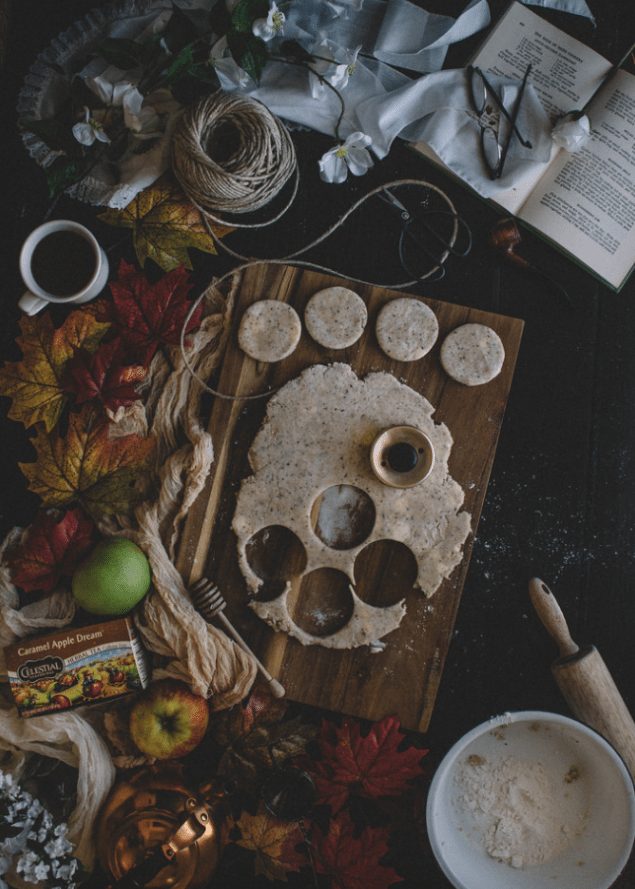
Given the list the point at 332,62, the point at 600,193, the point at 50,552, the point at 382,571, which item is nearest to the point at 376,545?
the point at 382,571

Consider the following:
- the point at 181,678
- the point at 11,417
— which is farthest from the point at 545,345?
the point at 11,417

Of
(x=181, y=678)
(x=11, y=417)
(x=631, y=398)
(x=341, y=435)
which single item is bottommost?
(x=181, y=678)

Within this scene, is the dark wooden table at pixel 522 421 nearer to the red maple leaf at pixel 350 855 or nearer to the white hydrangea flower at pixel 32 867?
the red maple leaf at pixel 350 855

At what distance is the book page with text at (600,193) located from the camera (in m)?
1.63

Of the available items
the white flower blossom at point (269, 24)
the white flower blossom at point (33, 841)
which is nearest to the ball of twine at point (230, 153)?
the white flower blossom at point (269, 24)

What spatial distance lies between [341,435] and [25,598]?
0.83m

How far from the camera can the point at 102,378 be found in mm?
1538

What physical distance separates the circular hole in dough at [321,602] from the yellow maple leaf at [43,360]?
26.5 inches

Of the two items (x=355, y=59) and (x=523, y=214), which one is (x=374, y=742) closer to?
(x=523, y=214)

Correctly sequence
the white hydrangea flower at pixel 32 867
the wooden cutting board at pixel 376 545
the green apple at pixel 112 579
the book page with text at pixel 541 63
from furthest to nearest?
the book page with text at pixel 541 63 → the wooden cutting board at pixel 376 545 → the green apple at pixel 112 579 → the white hydrangea flower at pixel 32 867

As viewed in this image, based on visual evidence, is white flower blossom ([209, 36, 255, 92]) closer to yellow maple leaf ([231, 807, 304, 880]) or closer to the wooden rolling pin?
the wooden rolling pin

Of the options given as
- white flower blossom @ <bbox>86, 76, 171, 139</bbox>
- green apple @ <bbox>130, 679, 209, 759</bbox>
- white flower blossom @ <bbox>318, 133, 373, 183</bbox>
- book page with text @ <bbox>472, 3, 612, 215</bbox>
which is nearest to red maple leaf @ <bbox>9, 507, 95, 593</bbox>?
green apple @ <bbox>130, 679, 209, 759</bbox>

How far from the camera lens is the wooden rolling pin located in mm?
1459

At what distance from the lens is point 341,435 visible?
1.57 meters
